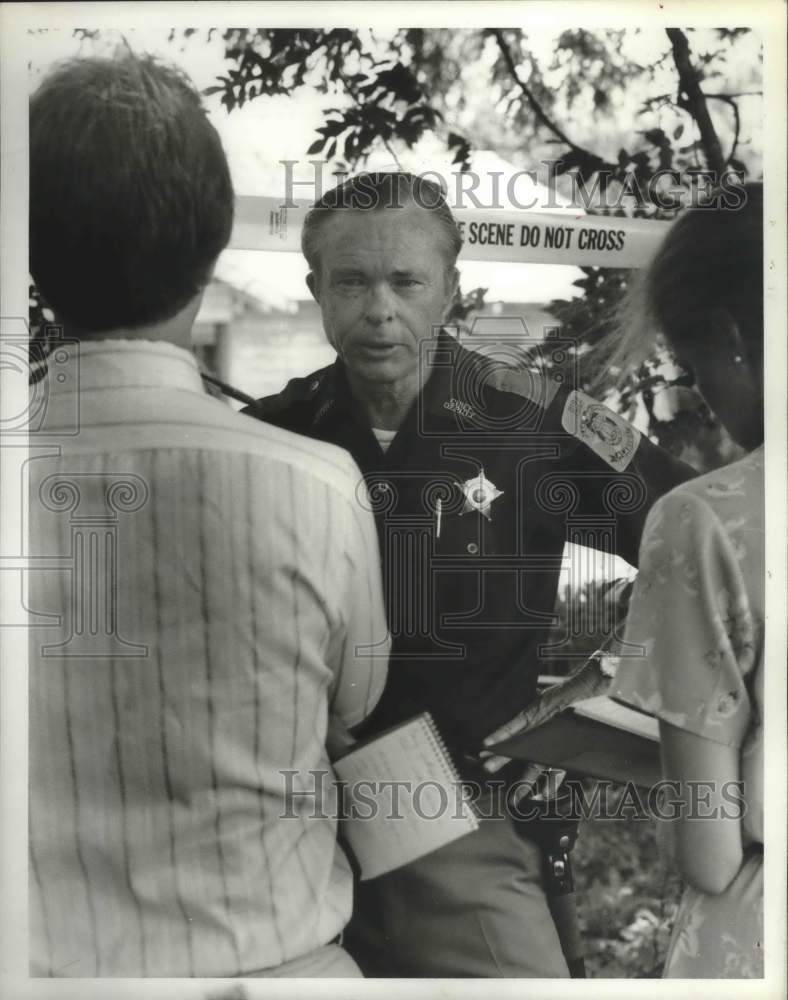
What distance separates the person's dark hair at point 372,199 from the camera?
7.52ft

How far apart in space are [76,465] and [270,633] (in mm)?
536

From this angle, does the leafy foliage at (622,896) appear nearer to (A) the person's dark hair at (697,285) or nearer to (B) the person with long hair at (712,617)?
(B) the person with long hair at (712,617)

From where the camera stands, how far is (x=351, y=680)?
228 cm

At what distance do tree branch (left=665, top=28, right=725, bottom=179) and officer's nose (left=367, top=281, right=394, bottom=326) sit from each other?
742 millimetres

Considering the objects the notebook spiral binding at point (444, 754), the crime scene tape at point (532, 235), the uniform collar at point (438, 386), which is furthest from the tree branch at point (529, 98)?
the notebook spiral binding at point (444, 754)

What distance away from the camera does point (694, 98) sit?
A: 2340 mm

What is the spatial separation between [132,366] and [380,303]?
52 cm

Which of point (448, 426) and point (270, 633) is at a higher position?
point (448, 426)

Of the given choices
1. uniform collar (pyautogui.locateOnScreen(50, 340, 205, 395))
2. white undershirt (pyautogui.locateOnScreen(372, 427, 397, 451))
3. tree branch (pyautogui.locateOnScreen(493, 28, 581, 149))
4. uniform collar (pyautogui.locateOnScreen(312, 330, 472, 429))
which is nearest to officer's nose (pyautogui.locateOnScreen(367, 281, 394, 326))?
uniform collar (pyautogui.locateOnScreen(312, 330, 472, 429))

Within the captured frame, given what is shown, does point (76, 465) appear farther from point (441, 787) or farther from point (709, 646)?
point (709, 646)

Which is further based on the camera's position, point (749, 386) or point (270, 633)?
point (749, 386)

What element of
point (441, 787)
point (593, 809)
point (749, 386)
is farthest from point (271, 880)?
point (749, 386)

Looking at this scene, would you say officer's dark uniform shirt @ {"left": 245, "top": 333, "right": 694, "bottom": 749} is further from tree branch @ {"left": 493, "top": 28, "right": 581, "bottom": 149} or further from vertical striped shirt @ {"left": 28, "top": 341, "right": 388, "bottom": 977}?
tree branch @ {"left": 493, "top": 28, "right": 581, "bottom": 149}

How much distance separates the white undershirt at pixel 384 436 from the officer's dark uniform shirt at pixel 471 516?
13mm
